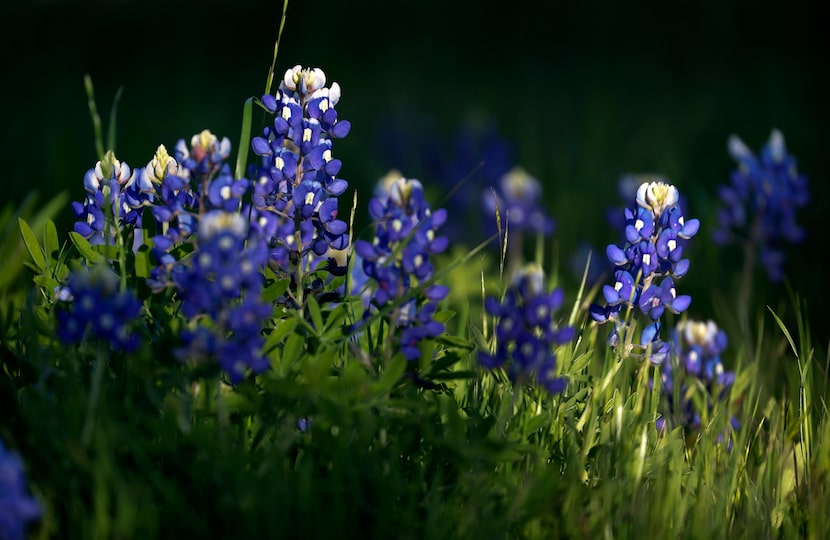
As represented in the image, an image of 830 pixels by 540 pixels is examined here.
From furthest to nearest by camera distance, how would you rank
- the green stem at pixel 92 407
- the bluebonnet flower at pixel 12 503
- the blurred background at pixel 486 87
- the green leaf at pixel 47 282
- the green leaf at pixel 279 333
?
the blurred background at pixel 486 87, the green leaf at pixel 47 282, the green leaf at pixel 279 333, the green stem at pixel 92 407, the bluebonnet flower at pixel 12 503

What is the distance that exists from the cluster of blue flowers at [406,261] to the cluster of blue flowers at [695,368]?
823 millimetres

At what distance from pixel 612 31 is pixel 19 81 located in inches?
228

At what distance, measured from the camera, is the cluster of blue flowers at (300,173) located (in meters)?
2.06

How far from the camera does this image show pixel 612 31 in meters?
9.66

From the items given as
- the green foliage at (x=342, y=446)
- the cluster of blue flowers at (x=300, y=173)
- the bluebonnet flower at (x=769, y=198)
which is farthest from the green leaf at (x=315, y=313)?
the bluebonnet flower at (x=769, y=198)

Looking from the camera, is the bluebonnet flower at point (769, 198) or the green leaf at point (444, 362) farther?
the bluebonnet flower at point (769, 198)

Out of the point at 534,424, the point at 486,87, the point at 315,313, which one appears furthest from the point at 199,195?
the point at 486,87

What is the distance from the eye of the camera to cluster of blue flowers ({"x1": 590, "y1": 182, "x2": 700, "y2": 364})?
6.90 feet

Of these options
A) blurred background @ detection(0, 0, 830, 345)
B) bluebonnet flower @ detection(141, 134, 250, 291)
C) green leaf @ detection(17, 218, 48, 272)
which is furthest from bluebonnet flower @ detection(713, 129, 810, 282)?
green leaf @ detection(17, 218, 48, 272)

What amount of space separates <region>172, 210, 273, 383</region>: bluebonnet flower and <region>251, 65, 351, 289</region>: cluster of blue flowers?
33 cm

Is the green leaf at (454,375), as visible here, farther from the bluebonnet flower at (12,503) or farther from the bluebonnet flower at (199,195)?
the bluebonnet flower at (12,503)

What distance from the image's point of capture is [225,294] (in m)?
1.67

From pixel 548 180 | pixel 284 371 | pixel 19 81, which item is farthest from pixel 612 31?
pixel 284 371

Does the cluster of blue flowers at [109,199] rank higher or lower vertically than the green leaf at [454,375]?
higher
